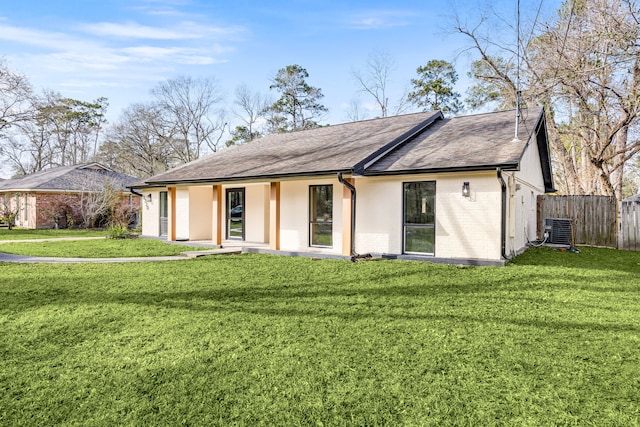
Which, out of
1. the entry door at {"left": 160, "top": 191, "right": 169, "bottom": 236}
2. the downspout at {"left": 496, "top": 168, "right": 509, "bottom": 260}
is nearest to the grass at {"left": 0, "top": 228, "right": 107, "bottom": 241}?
the entry door at {"left": 160, "top": 191, "right": 169, "bottom": 236}

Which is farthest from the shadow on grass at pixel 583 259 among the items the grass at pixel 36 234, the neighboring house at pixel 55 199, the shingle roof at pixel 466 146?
the neighboring house at pixel 55 199

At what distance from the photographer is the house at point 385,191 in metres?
9.32

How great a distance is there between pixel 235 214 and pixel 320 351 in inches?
415

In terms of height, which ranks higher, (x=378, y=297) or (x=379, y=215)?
(x=379, y=215)

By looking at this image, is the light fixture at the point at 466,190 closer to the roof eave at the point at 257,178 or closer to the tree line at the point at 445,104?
the roof eave at the point at 257,178

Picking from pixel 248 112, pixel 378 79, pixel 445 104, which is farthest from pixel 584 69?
pixel 248 112

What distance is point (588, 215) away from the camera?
13.6m

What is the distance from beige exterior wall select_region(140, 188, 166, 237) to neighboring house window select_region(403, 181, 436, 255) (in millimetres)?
11176

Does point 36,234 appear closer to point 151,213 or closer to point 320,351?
point 151,213

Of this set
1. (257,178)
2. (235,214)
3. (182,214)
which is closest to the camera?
(257,178)

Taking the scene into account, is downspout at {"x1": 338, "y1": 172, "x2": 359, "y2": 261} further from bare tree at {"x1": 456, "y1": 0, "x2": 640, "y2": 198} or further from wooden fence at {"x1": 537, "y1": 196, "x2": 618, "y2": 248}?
wooden fence at {"x1": 537, "y1": 196, "x2": 618, "y2": 248}

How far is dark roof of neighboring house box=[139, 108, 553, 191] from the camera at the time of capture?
31.9ft

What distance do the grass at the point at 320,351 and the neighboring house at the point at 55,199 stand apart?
18.7 meters

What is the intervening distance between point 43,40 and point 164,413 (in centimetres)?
1632
